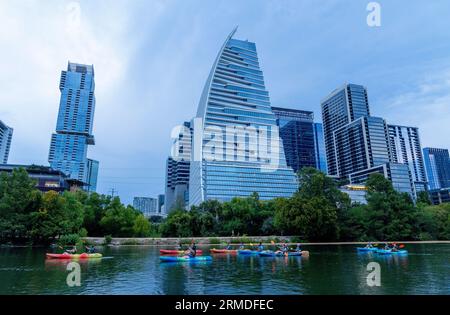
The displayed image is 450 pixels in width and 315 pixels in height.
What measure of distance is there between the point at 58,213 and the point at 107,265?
28.9m

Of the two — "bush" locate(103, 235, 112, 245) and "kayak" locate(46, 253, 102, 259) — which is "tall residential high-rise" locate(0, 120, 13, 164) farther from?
"kayak" locate(46, 253, 102, 259)

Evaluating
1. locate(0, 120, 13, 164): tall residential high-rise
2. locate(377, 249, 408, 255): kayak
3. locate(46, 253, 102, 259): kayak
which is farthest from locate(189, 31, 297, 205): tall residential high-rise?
locate(0, 120, 13, 164): tall residential high-rise

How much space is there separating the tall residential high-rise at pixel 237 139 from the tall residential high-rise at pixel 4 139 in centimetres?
9587

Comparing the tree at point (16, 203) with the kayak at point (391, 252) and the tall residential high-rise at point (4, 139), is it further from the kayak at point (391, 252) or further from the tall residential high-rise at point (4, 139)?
the tall residential high-rise at point (4, 139)

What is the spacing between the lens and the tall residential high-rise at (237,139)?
423ft

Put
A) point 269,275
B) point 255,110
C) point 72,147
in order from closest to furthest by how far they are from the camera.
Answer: point 269,275 → point 255,110 → point 72,147

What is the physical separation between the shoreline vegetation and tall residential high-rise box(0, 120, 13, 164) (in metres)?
118

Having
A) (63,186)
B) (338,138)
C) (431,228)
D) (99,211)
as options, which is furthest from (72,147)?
(431,228)

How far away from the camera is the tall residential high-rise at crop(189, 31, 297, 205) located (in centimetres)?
12888

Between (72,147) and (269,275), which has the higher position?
(72,147)

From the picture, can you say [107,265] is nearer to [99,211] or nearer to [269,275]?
[269,275]

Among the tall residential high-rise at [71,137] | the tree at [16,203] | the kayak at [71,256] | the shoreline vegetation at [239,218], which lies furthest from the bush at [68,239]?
the tall residential high-rise at [71,137]

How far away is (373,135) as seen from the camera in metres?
171

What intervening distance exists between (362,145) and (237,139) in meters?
80.6
